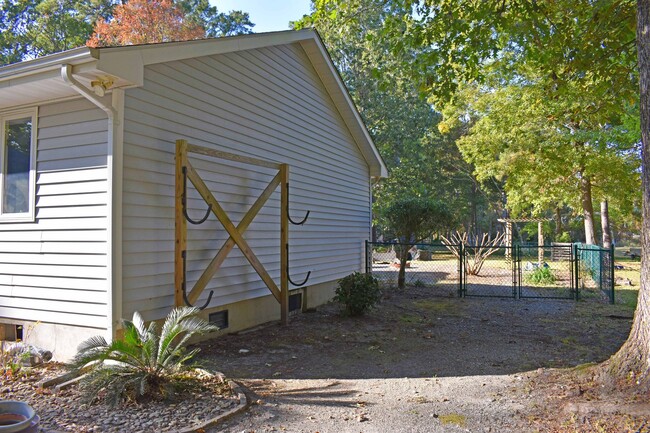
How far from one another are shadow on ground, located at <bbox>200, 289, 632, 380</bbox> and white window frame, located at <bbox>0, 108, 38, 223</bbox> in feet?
8.92

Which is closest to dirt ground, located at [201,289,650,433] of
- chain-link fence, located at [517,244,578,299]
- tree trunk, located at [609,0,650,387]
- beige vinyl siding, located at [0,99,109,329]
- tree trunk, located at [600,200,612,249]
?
tree trunk, located at [609,0,650,387]

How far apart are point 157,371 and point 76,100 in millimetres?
3259

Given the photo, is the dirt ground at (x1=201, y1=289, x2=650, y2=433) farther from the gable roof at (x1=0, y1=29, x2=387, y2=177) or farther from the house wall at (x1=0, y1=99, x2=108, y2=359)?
the gable roof at (x1=0, y1=29, x2=387, y2=177)

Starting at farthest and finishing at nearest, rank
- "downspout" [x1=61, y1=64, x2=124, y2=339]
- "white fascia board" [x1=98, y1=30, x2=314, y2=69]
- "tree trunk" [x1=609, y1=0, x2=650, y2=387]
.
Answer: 1. "downspout" [x1=61, y1=64, x2=124, y2=339]
2. "white fascia board" [x1=98, y1=30, x2=314, y2=69]
3. "tree trunk" [x1=609, y1=0, x2=650, y2=387]

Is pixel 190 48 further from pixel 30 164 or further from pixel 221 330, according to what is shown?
pixel 221 330

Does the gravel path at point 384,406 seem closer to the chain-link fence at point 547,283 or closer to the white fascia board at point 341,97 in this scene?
the white fascia board at point 341,97

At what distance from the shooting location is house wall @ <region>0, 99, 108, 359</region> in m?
5.16

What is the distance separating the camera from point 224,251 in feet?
20.7

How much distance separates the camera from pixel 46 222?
218 inches

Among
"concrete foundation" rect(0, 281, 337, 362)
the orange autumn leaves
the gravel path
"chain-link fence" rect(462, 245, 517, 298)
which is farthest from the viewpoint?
the orange autumn leaves

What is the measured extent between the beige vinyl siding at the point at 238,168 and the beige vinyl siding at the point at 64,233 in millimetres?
325

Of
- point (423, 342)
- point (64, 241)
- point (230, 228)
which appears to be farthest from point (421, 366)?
point (64, 241)

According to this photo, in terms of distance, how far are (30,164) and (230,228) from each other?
253 cm

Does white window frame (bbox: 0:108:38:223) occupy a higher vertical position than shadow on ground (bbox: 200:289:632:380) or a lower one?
higher
